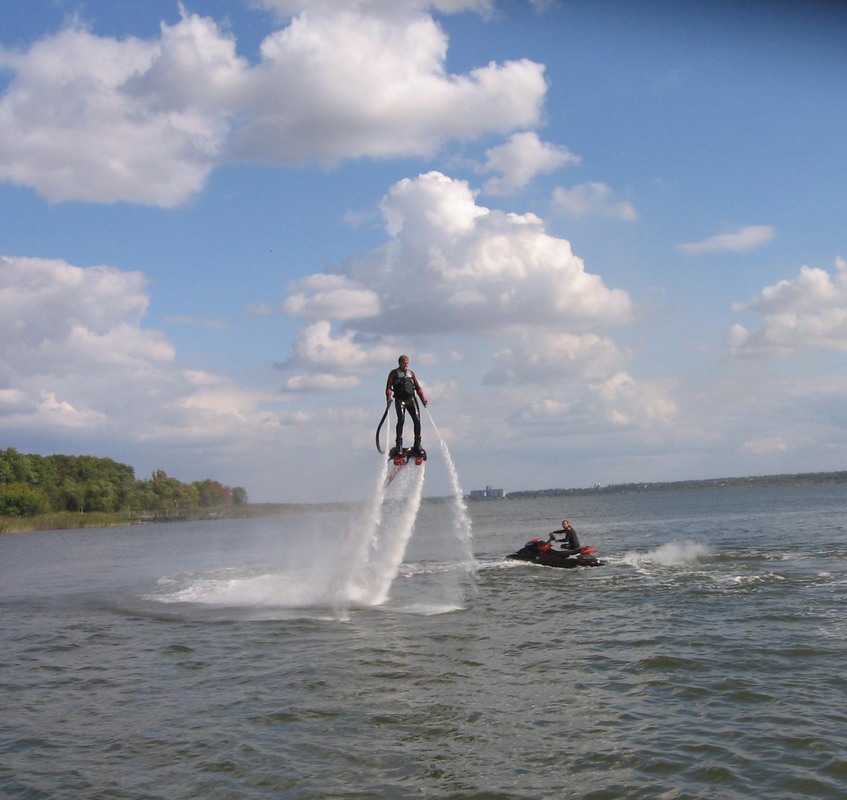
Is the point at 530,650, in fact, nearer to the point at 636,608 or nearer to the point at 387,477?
the point at 636,608

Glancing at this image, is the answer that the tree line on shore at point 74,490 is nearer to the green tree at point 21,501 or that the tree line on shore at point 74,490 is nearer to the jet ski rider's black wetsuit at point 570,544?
the green tree at point 21,501

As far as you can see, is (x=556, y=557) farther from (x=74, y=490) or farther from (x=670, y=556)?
(x=74, y=490)

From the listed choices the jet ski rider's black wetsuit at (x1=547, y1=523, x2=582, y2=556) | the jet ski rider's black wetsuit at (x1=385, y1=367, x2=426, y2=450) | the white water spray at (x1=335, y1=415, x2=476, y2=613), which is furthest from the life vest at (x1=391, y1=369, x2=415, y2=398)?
the jet ski rider's black wetsuit at (x1=547, y1=523, x2=582, y2=556)

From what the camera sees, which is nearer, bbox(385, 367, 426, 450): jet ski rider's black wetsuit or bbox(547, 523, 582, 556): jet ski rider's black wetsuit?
bbox(385, 367, 426, 450): jet ski rider's black wetsuit

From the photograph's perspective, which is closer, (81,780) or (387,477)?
(81,780)

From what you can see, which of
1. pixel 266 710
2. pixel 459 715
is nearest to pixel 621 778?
pixel 459 715

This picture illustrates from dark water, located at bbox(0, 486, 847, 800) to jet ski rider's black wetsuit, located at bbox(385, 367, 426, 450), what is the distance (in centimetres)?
570

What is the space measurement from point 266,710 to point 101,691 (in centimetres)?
477

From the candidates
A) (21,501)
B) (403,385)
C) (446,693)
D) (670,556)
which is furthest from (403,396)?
(21,501)

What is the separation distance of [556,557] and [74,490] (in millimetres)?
147520

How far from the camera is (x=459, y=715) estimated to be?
48.1 feet

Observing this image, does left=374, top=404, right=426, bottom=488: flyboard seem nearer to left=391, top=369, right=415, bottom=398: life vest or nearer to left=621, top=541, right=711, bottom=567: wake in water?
left=391, top=369, right=415, bottom=398: life vest

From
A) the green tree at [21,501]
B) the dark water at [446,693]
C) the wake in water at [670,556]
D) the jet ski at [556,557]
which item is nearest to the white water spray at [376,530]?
the dark water at [446,693]

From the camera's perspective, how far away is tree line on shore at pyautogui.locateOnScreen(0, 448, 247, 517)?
147 meters
